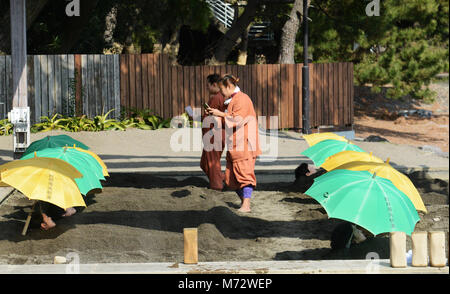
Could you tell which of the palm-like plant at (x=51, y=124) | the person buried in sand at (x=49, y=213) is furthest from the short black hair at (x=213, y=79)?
the palm-like plant at (x=51, y=124)

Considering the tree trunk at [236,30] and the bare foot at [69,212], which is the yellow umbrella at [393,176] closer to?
the bare foot at [69,212]

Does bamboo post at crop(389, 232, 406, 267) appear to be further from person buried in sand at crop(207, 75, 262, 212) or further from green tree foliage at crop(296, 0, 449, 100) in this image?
green tree foliage at crop(296, 0, 449, 100)

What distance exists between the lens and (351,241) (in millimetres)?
7957

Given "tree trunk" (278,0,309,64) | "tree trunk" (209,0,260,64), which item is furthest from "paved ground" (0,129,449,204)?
"tree trunk" (278,0,309,64)

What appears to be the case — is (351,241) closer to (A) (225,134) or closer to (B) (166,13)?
(A) (225,134)

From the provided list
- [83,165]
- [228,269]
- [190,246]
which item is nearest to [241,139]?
[83,165]

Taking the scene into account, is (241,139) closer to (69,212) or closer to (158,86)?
(69,212)

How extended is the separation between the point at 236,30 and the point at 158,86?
19.6 ft

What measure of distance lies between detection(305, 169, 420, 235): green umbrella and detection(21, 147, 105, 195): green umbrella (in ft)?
8.31

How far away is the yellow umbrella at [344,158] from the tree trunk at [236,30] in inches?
620

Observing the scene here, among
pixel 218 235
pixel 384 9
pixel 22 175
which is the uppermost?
pixel 384 9

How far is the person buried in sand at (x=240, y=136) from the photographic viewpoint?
989 centimetres

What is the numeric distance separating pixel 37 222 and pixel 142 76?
11.8 metres
